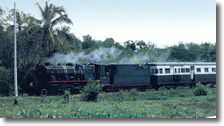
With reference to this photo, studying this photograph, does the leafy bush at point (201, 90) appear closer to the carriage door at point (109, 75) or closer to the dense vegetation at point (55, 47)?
the dense vegetation at point (55, 47)

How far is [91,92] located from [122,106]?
0.63 m

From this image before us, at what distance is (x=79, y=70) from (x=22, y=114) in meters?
1.90

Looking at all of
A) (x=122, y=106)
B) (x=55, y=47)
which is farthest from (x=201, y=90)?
(x=55, y=47)

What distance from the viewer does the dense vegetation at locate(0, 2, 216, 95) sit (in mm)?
7184

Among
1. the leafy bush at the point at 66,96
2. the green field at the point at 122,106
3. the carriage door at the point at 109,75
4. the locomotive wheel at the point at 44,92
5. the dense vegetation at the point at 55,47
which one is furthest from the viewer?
the carriage door at the point at 109,75

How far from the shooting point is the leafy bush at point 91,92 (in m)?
7.73

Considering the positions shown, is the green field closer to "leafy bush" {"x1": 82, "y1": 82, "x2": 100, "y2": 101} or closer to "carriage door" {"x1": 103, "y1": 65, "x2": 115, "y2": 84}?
"leafy bush" {"x1": 82, "y1": 82, "x2": 100, "y2": 101}

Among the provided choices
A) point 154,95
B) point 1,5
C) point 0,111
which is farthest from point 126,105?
point 1,5

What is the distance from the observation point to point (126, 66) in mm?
8375

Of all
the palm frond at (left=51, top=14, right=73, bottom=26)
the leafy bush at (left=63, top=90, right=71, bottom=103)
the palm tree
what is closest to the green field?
the leafy bush at (left=63, top=90, right=71, bottom=103)

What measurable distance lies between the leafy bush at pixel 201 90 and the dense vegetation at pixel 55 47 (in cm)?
40

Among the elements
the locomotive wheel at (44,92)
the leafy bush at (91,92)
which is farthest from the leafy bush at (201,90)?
the locomotive wheel at (44,92)

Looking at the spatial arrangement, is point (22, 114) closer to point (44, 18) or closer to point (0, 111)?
point (0, 111)

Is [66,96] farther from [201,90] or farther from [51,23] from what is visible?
[201,90]
